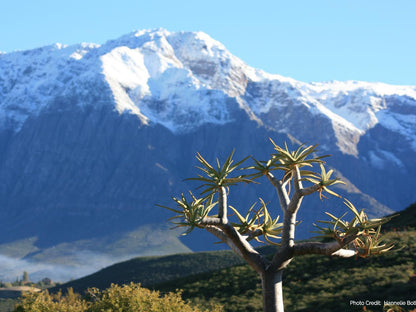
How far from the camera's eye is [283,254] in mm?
18016

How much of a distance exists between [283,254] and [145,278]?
170271 millimetres

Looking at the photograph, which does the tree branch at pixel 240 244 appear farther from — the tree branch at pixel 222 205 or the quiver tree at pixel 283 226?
the tree branch at pixel 222 205

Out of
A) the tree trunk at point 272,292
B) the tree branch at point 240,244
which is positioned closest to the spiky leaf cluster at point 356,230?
the tree trunk at point 272,292

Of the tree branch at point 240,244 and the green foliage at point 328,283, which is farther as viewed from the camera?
the green foliage at point 328,283

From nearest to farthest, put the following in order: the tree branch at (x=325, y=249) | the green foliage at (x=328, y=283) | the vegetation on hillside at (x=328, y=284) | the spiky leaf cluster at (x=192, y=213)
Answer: the tree branch at (x=325, y=249) < the spiky leaf cluster at (x=192, y=213) < the vegetation on hillside at (x=328, y=284) < the green foliage at (x=328, y=283)

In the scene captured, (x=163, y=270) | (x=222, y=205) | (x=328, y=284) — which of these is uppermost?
(x=222, y=205)

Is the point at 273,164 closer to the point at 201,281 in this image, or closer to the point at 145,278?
the point at 201,281

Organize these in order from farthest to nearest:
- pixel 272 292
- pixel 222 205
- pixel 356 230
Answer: pixel 222 205 < pixel 272 292 < pixel 356 230

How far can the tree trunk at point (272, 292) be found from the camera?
58.1 feet

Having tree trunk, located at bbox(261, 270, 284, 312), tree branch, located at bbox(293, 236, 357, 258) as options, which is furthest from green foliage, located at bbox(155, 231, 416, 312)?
tree trunk, located at bbox(261, 270, 284, 312)

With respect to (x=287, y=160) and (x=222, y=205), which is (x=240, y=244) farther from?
(x=287, y=160)

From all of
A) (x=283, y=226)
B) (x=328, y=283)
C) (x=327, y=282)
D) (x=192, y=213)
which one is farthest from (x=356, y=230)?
(x=327, y=282)

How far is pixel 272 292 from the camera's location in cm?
1781

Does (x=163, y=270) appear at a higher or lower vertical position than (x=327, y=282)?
lower
